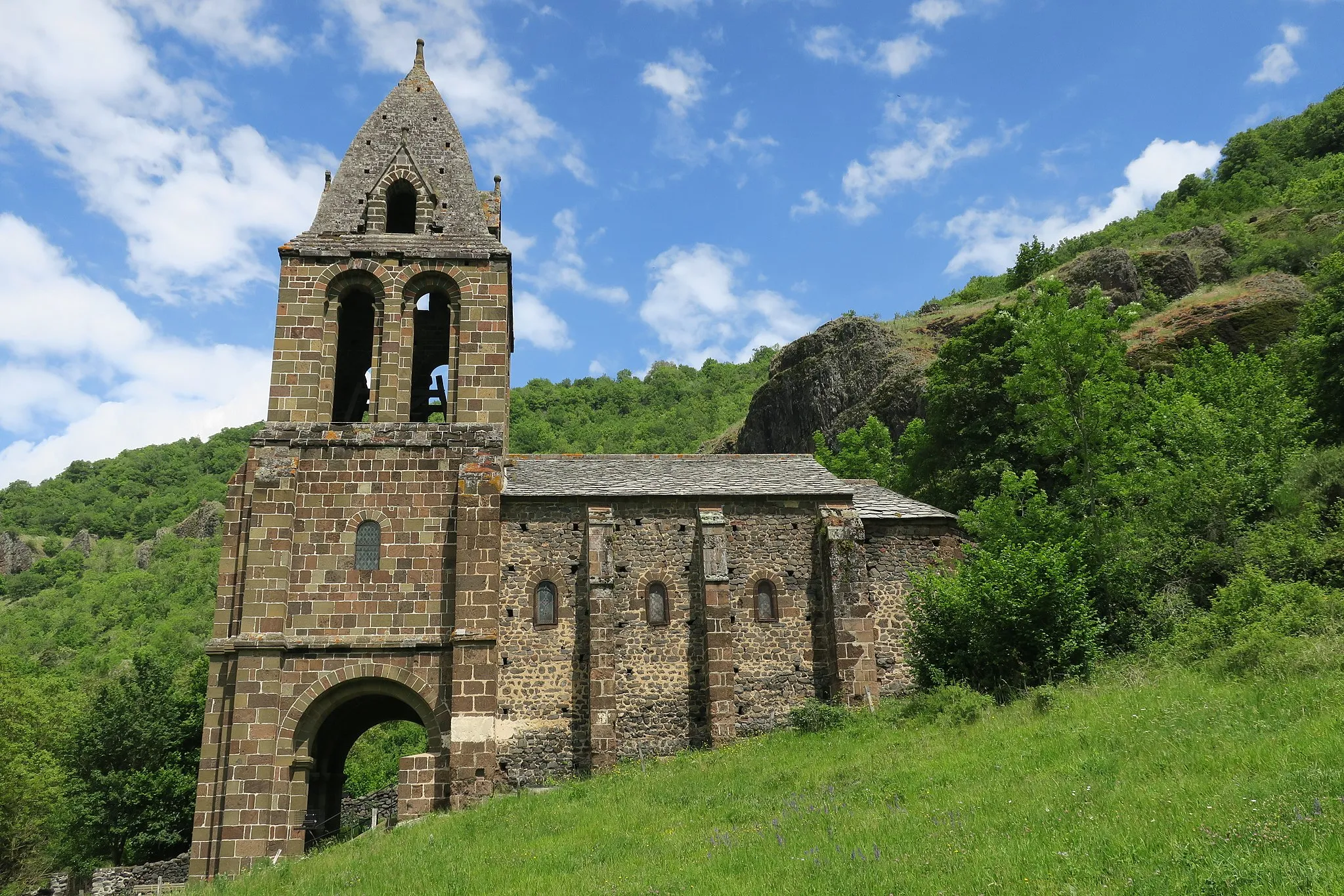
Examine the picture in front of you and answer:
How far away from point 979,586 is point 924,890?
1166 centimetres

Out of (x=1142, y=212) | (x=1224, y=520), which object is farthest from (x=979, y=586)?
(x=1142, y=212)

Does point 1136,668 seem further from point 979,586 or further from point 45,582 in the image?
point 45,582

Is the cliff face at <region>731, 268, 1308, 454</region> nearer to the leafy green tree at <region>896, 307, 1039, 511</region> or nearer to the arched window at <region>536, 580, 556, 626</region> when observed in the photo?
the leafy green tree at <region>896, 307, 1039, 511</region>

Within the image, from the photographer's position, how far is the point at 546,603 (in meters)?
21.9

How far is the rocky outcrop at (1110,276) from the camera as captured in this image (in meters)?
48.3

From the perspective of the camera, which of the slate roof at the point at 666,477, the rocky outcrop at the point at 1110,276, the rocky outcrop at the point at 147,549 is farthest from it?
the rocky outcrop at the point at 147,549

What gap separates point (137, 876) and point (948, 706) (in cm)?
2218

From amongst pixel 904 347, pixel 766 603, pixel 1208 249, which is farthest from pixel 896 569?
pixel 1208 249

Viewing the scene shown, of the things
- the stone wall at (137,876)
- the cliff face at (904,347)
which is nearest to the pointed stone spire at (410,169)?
the stone wall at (137,876)

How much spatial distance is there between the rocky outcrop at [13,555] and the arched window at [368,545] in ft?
364

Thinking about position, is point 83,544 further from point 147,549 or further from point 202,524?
point 202,524

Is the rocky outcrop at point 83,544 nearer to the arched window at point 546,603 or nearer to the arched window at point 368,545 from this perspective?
the arched window at point 368,545

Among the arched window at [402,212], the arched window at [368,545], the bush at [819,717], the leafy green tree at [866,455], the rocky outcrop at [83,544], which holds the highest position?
the rocky outcrop at [83,544]

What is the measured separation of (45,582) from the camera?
10344 cm
